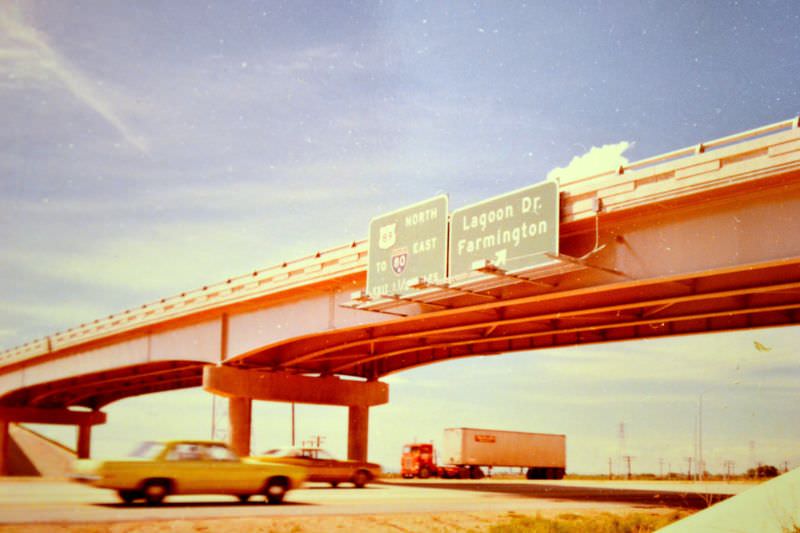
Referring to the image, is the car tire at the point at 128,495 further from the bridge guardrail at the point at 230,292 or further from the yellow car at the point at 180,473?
the bridge guardrail at the point at 230,292

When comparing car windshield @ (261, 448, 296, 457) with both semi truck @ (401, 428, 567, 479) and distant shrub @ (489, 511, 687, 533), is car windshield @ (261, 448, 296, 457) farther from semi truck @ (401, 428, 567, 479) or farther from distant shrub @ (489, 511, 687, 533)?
semi truck @ (401, 428, 567, 479)

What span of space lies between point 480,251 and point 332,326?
1027 cm

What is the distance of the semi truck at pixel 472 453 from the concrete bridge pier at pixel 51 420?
35.6 metres

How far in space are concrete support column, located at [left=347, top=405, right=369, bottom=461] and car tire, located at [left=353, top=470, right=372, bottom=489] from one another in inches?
364

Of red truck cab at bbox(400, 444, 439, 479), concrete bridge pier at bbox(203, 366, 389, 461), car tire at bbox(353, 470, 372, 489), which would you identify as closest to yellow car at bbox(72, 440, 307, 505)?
car tire at bbox(353, 470, 372, 489)

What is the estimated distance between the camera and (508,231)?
24.1 m

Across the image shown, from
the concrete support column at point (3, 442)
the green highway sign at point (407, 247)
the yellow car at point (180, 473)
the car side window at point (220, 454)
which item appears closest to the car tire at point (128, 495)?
the yellow car at point (180, 473)

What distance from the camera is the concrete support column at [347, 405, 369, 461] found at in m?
45.6

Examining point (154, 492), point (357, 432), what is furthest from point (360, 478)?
→ point (154, 492)

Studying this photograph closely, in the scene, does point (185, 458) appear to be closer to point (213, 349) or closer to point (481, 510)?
point (481, 510)

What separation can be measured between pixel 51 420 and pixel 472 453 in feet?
131

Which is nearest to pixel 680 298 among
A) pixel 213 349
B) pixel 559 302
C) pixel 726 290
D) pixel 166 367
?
pixel 726 290

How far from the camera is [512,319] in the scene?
97.6 feet

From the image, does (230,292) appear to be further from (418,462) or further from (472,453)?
(472,453)
